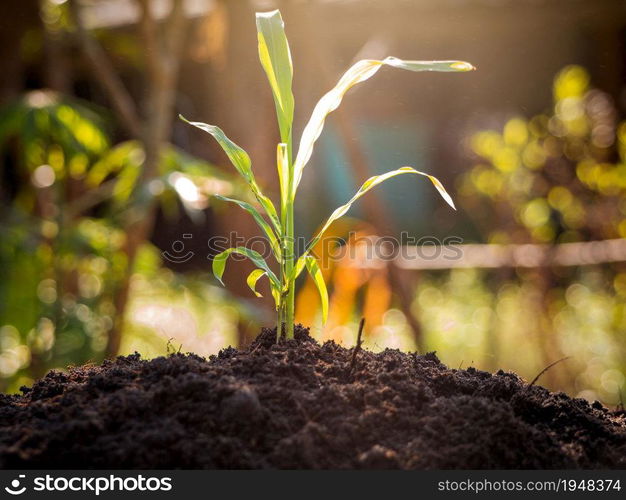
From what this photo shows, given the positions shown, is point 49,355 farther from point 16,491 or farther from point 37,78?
point 37,78

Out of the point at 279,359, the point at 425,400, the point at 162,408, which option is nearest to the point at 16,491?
the point at 162,408

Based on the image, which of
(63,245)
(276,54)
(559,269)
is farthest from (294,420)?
(559,269)

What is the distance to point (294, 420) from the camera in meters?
0.69

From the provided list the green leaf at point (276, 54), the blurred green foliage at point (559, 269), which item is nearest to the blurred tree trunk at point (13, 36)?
the blurred green foliage at point (559, 269)

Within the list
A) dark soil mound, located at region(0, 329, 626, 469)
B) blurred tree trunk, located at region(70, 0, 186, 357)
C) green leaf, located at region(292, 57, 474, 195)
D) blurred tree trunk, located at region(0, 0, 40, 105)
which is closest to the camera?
dark soil mound, located at region(0, 329, 626, 469)

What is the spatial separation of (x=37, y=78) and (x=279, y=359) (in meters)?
4.00

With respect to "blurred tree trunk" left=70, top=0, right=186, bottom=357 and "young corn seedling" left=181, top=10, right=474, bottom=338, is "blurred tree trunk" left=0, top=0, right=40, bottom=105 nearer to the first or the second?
"blurred tree trunk" left=70, top=0, right=186, bottom=357

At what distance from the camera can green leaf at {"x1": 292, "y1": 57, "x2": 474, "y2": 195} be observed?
81 centimetres

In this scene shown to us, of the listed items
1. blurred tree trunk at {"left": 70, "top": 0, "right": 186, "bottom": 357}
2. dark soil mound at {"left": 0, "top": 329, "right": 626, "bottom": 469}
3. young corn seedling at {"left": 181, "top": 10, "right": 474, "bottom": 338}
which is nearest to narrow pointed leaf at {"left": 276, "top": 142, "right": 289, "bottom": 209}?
young corn seedling at {"left": 181, "top": 10, "right": 474, "bottom": 338}

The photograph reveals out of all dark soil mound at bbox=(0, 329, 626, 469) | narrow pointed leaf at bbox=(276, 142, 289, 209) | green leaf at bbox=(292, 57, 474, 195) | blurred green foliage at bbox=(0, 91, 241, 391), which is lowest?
dark soil mound at bbox=(0, 329, 626, 469)

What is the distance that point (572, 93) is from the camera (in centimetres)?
236

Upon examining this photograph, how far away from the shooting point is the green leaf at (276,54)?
881mm

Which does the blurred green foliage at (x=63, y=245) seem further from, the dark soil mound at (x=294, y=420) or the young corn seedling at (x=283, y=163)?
the dark soil mound at (x=294, y=420)

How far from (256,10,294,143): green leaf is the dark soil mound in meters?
0.33
